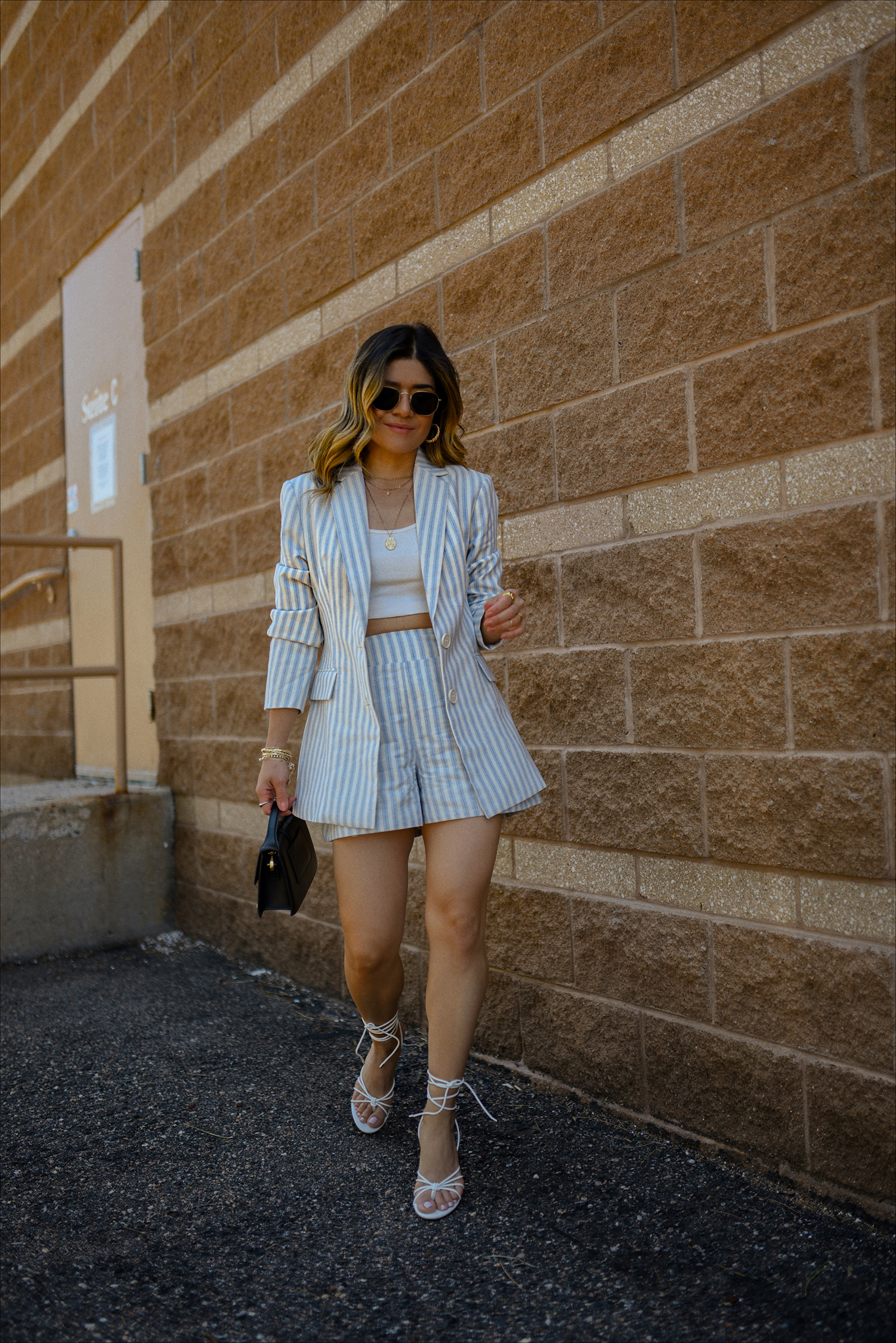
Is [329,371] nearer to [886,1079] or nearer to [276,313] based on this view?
[276,313]

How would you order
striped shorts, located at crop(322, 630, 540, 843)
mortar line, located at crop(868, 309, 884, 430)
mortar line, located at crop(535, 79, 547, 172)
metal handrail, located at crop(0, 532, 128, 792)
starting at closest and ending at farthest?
mortar line, located at crop(868, 309, 884, 430) → striped shorts, located at crop(322, 630, 540, 843) → mortar line, located at crop(535, 79, 547, 172) → metal handrail, located at crop(0, 532, 128, 792)

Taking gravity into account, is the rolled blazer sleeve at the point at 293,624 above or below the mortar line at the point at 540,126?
below

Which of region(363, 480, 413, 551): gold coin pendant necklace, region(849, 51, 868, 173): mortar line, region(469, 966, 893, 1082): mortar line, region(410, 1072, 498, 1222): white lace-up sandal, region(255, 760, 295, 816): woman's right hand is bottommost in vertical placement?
region(410, 1072, 498, 1222): white lace-up sandal

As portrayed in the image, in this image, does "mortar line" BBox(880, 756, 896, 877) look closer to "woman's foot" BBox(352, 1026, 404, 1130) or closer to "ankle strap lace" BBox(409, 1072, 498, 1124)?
"ankle strap lace" BBox(409, 1072, 498, 1124)

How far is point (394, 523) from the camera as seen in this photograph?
109 inches

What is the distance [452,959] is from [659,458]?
1.42m

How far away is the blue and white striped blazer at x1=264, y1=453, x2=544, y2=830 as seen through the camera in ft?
8.68

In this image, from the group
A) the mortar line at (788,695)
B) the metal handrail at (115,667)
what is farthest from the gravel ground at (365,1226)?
the metal handrail at (115,667)

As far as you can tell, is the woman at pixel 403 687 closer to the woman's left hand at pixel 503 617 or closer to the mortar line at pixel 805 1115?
the woman's left hand at pixel 503 617

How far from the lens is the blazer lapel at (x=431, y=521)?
2.67 m

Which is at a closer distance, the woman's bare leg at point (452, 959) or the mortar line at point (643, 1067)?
the woman's bare leg at point (452, 959)

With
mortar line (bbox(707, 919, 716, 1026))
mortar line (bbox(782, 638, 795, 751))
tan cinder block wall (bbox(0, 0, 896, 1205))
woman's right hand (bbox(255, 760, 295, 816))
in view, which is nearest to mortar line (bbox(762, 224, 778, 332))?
tan cinder block wall (bbox(0, 0, 896, 1205))

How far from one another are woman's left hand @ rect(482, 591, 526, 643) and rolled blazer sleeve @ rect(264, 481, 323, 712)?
1.52 ft

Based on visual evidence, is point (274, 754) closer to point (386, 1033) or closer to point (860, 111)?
point (386, 1033)
